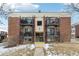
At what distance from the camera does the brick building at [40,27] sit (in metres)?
3.83

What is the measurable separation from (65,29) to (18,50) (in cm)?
67

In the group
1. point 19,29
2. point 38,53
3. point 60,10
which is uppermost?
point 60,10

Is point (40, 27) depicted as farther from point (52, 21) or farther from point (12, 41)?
point (12, 41)

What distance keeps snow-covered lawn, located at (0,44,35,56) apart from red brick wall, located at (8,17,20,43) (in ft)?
0.51

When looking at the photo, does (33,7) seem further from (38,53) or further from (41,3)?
(38,53)

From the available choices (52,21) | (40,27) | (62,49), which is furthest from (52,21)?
(62,49)

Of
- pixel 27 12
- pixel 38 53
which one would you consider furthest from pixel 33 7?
pixel 38 53

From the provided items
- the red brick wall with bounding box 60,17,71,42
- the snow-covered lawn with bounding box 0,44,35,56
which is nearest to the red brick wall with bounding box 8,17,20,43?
the snow-covered lawn with bounding box 0,44,35,56

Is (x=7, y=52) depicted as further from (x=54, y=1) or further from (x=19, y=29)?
(x=54, y=1)

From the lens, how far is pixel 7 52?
3.84 m

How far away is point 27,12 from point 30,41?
382 mm

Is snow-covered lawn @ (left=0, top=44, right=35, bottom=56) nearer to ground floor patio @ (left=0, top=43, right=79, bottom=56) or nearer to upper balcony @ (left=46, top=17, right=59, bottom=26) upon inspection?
ground floor patio @ (left=0, top=43, right=79, bottom=56)

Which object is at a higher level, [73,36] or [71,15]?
[71,15]

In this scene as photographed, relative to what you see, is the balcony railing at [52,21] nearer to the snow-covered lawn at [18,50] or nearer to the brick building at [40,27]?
the brick building at [40,27]
